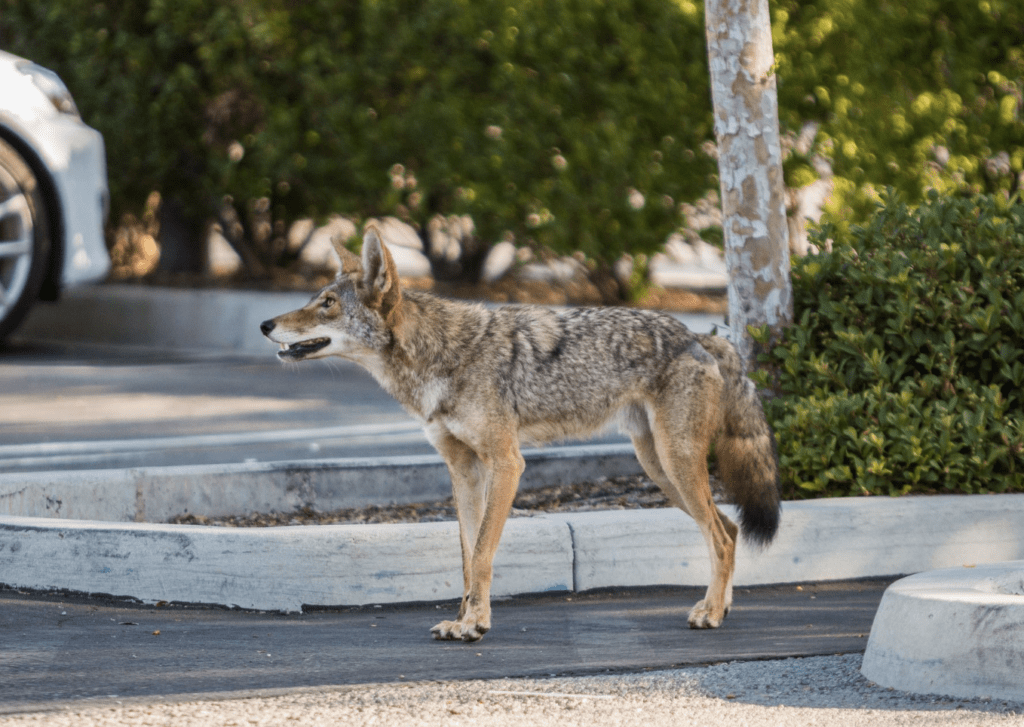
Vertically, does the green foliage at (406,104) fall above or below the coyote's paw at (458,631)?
above

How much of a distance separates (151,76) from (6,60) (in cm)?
306

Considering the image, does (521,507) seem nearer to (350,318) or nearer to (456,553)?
(456,553)

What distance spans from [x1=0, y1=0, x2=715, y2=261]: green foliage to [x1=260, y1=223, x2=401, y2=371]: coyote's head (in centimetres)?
558

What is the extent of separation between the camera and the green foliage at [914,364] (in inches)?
255

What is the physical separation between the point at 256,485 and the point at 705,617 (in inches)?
92.7

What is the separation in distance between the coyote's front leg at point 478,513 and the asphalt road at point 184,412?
2.57 metres

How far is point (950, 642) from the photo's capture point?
4.32 metres

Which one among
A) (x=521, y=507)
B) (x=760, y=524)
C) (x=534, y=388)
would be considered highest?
(x=534, y=388)

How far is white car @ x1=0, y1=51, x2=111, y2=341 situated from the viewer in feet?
35.9

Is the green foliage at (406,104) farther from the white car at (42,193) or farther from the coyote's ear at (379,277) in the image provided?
the coyote's ear at (379,277)

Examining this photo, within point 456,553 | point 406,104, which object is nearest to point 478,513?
point 456,553

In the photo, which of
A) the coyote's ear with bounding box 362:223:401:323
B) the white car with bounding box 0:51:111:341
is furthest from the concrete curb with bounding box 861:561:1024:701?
the white car with bounding box 0:51:111:341

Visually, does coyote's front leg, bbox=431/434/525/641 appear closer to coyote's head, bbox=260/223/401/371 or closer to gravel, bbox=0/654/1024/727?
coyote's head, bbox=260/223/401/371

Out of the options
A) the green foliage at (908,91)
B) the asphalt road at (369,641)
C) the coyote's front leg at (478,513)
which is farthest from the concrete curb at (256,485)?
the green foliage at (908,91)
